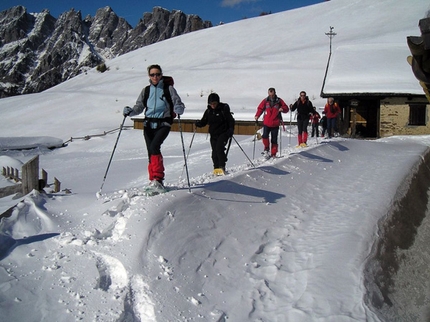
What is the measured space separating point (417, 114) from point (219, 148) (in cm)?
1684

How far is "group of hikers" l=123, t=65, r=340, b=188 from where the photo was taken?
573 cm

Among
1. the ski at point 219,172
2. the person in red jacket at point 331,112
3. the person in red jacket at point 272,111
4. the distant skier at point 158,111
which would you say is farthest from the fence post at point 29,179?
the person in red jacket at point 331,112

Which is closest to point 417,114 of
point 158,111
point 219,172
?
point 219,172

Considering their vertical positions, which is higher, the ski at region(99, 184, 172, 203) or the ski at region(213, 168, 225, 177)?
the ski at region(99, 184, 172, 203)

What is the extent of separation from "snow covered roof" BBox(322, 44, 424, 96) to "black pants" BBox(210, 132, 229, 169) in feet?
50.7

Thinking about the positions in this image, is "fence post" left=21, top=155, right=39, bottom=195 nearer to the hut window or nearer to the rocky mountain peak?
the hut window

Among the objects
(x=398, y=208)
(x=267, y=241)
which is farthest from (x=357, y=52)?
(x=267, y=241)

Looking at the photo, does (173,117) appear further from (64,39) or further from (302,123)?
(64,39)

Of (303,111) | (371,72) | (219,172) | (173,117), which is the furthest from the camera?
(371,72)

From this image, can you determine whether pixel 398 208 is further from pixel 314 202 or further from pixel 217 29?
pixel 217 29

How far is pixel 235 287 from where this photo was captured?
12.3 ft

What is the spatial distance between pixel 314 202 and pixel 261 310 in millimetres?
3384

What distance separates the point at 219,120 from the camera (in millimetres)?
7996

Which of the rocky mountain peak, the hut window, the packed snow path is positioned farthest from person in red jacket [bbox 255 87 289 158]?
the rocky mountain peak
